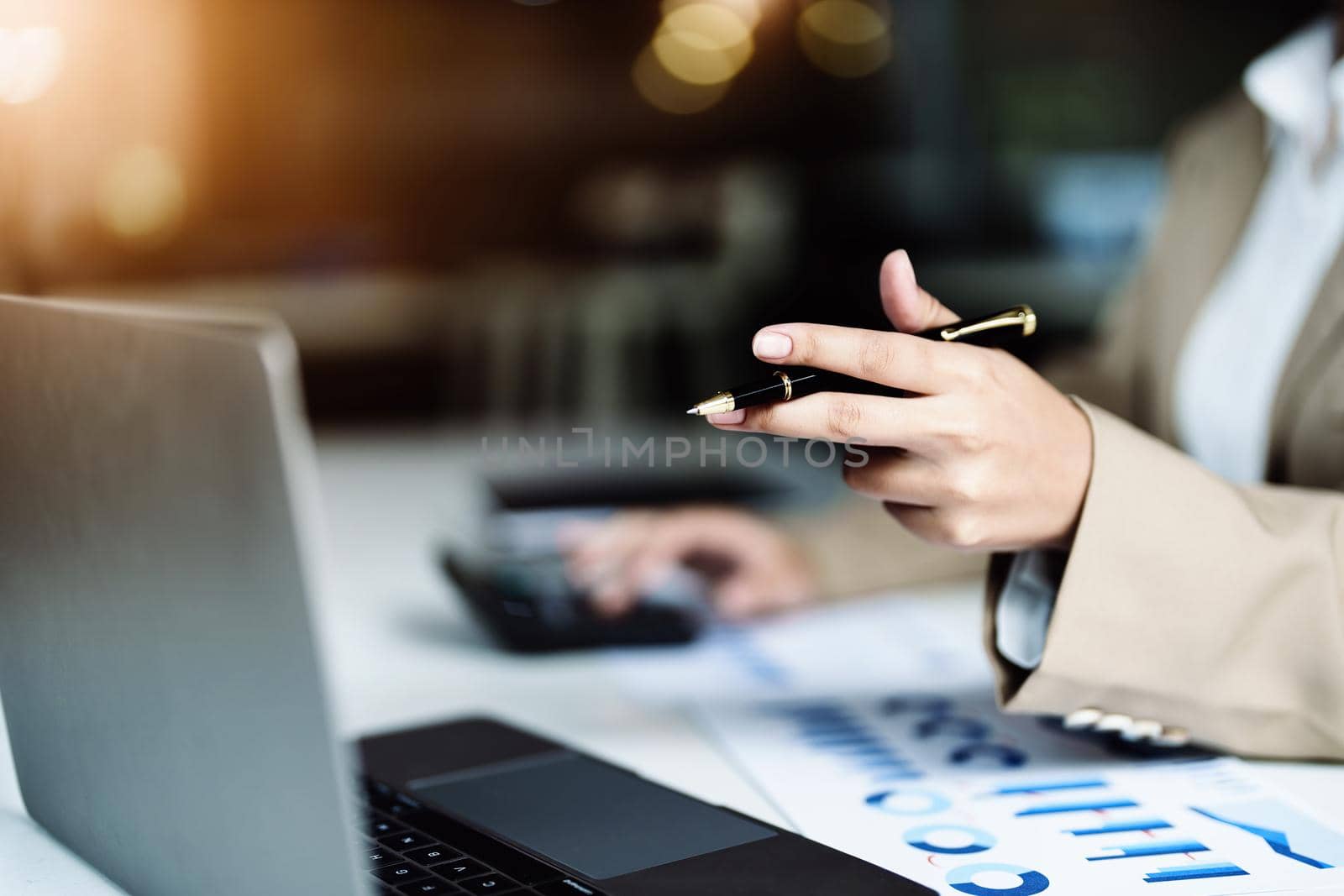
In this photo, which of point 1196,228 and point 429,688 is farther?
point 1196,228

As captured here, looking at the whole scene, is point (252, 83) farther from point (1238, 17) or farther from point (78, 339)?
point (78, 339)

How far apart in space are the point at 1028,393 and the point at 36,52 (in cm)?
199

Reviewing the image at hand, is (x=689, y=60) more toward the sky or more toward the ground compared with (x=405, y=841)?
more toward the sky

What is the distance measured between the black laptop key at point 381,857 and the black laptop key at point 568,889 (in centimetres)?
6

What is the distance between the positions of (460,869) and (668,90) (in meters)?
4.81

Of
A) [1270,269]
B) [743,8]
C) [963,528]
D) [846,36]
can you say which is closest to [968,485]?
[963,528]

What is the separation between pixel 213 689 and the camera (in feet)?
1.13

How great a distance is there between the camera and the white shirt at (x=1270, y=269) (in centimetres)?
88

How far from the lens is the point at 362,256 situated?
4910 mm

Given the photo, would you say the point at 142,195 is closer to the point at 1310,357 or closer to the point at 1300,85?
the point at 1300,85

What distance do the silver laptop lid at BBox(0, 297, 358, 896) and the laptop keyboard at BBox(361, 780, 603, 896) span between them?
0.24ft

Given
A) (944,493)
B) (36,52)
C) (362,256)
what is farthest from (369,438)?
(362,256)

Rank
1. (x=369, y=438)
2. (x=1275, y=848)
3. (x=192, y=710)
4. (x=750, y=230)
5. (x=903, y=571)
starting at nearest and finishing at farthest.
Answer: (x=192, y=710), (x=1275, y=848), (x=903, y=571), (x=369, y=438), (x=750, y=230)

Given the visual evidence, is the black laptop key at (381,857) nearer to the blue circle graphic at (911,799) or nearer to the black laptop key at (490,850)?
the black laptop key at (490,850)
